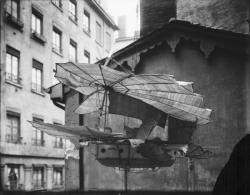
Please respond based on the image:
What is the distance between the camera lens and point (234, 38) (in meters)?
6.53

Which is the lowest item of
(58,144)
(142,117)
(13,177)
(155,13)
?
(13,177)

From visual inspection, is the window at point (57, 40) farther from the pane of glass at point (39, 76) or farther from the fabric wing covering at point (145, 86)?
the fabric wing covering at point (145, 86)

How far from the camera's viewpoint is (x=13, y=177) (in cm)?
1159

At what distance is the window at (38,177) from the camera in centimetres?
1341

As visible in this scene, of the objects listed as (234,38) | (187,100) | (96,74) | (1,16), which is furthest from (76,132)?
(1,16)

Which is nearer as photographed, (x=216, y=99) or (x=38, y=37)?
(x=216, y=99)

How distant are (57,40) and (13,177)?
15.5 feet

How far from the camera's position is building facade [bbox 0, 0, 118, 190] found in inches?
449

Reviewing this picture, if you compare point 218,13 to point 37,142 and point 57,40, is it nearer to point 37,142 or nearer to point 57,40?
point 57,40

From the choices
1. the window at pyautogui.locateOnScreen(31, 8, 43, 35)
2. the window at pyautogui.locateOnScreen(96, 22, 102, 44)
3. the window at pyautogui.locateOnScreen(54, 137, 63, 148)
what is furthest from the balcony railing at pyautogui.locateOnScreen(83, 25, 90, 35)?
the window at pyautogui.locateOnScreen(54, 137, 63, 148)

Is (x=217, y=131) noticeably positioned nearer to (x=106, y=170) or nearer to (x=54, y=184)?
(x=106, y=170)

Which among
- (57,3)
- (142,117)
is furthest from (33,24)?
(142,117)

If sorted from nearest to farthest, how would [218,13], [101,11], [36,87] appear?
[218,13], [101,11], [36,87]

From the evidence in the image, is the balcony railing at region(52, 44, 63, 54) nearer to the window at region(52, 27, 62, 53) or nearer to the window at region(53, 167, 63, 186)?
the window at region(52, 27, 62, 53)
